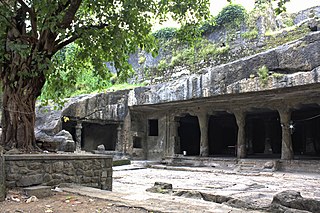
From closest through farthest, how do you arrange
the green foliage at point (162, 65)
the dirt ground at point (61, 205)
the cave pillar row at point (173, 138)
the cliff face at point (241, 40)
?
the dirt ground at point (61, 205) → the cliff face at point (241, 40) → the cave pillar row at point (173, 138) → the green foliage at point (162, 65)

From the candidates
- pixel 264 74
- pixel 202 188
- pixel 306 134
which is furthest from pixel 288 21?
pixel 202 188

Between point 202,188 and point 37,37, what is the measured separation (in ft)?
17.8

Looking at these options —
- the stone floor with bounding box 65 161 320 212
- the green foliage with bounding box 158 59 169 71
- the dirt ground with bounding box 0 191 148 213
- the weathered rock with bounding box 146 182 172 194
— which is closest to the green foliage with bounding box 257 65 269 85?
the stone floor with bounding box 65 161 320 212

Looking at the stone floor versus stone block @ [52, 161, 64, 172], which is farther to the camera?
stone block @ [52, 161, 64, 172]

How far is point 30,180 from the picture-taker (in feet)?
19.3

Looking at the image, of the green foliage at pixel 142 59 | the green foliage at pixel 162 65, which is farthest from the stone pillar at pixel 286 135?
the green foliage at pixel 142 59

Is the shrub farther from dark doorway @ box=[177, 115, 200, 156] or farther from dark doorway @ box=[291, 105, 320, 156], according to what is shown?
dark doorway @ box=[177, 115, 200, 156]

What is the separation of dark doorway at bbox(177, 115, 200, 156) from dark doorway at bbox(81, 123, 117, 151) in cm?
446

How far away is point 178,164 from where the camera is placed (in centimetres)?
1675

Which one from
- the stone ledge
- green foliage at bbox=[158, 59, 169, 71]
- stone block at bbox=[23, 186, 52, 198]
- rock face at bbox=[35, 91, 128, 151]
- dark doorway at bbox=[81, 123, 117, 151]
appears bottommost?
stone block at bbox=[23, 186, 52, 198]

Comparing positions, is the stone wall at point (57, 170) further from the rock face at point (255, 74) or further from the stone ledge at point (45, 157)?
the rock face at point (255, 74)

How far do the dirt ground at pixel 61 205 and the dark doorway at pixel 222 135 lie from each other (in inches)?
638

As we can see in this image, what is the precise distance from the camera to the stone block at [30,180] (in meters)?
5.77

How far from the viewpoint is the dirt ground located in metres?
4.54
